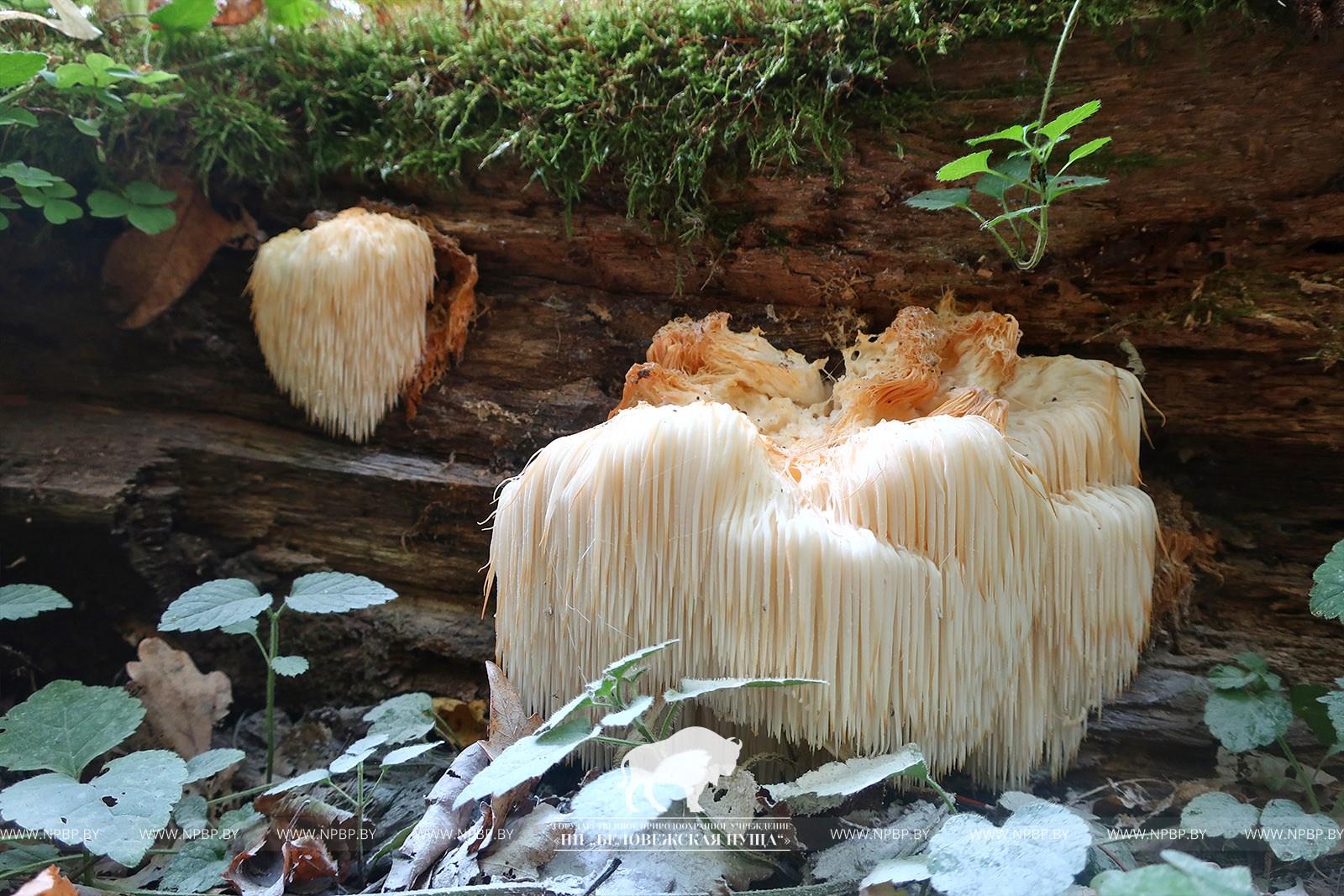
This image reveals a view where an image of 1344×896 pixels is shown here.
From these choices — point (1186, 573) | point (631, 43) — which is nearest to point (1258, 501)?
point (1186, 573)

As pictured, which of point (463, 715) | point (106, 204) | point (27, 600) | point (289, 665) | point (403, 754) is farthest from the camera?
point (106, 204)

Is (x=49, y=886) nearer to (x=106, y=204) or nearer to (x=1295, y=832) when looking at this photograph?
(x=106, y=204)

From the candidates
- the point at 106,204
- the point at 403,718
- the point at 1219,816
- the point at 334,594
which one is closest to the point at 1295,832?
the point at 1219,816

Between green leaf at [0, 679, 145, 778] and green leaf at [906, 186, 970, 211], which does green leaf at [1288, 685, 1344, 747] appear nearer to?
green leaf at [906, 186, 970, 211]

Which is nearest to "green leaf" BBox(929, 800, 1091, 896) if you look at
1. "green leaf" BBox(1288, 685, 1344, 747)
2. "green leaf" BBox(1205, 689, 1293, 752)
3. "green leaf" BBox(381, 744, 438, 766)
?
"green leaf" BBox(1205, 689, 1293, 752)

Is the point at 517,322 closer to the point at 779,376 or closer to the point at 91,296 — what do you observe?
the point at 779,376

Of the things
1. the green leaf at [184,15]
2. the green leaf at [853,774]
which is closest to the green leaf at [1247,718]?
the green leaf at [853,774]

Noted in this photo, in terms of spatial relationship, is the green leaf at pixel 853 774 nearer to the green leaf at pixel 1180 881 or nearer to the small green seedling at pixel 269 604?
the green leaf at pixel 1180 881
